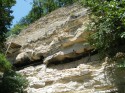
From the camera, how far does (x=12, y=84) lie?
11.3 m

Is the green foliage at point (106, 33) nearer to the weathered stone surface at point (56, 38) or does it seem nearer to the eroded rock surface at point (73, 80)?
the eroded rock surface at point (73, 80)

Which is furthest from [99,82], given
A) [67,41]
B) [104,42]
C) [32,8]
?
[32,8]

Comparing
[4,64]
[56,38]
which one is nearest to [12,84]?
[4,64]

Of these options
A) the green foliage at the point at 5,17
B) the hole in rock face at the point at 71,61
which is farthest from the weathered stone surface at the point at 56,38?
the green foliage at the point at 5,17

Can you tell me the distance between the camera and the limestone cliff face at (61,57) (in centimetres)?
1005

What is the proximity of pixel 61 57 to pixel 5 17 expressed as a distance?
3.13 meters

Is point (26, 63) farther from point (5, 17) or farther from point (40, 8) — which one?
point (40, 8)

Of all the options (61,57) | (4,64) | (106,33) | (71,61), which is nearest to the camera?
(106,33)

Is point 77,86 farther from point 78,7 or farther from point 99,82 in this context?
point 78,7

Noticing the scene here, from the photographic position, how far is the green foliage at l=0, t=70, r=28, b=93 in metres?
11.2

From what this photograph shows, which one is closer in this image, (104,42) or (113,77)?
(113,77)

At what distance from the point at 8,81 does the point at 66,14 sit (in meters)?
5.44

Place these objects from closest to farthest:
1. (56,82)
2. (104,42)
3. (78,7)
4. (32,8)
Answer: (104,42)
(56,82)
(78,7)
(32,8)

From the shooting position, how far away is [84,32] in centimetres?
1168
